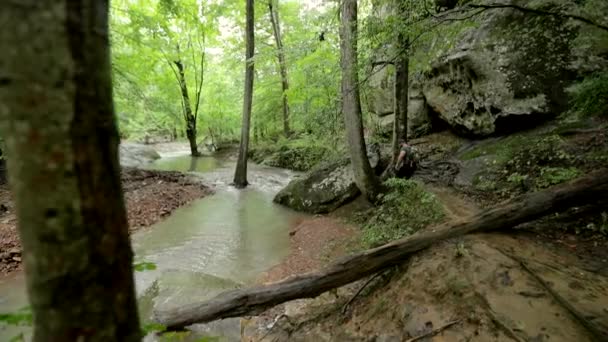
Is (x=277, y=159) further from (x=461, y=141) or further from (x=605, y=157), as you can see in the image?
(x=605, y=157)

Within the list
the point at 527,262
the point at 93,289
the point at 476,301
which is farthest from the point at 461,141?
the point at 93,289

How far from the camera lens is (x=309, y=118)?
32.0ft

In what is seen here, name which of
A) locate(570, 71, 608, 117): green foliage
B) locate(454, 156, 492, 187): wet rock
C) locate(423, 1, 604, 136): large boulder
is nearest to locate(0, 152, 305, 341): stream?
locate(454, 156, 492, 187): wet rock

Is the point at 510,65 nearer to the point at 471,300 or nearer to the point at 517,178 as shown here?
the point at 517,178

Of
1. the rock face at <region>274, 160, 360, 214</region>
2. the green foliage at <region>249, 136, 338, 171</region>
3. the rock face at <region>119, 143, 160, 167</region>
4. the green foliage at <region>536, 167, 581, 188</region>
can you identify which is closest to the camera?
the green foliage at <region>536, 167, 581, 188</region>

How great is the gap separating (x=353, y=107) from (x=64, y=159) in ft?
23.1

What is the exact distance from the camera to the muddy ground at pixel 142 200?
5.79 m

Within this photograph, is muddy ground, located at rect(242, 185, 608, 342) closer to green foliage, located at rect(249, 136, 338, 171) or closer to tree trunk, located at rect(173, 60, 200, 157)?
green foliage, located at rect(249, 136, 338, 171)

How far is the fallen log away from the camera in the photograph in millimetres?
3812

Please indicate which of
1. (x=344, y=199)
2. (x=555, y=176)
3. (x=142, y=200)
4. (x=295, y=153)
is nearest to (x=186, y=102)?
(x=295, y=153)

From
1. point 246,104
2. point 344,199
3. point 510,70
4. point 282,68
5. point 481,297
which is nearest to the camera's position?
point 481,297

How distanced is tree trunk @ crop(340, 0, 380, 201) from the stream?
1979mm

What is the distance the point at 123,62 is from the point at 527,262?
12.1 m

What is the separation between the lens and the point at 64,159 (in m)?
0.82
